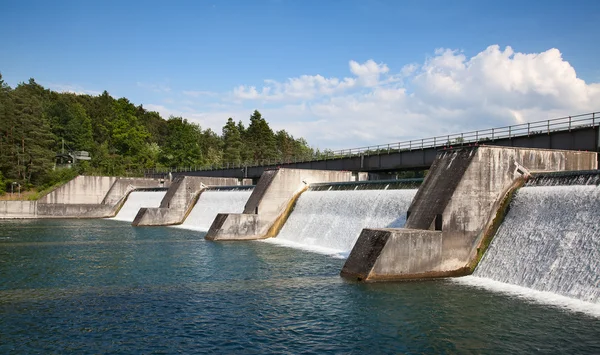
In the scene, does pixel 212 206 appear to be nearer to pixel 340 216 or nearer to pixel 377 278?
pixel 340 216

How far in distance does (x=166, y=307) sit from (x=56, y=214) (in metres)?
41.4

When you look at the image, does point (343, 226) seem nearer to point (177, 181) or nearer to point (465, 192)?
point (465, 192)

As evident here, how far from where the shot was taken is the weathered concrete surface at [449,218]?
1586 cm

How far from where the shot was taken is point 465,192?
1738 cm

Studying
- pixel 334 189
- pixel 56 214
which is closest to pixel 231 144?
pixel 56 214

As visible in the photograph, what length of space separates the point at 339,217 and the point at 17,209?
36.8 m

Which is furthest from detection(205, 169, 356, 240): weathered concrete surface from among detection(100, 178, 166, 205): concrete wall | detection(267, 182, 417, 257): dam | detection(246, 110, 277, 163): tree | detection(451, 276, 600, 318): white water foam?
detection(246, 110, 277, 163): tree

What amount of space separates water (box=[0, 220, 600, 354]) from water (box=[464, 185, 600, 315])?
1.22 metres

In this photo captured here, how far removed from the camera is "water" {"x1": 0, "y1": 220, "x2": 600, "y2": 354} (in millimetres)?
10172

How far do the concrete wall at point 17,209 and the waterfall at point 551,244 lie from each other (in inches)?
1784

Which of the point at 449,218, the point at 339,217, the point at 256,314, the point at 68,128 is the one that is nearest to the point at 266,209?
the point at 339,217

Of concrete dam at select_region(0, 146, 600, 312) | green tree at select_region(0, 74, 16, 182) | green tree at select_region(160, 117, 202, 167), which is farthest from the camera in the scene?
green tree at select_region(160, 117, 202, 167)

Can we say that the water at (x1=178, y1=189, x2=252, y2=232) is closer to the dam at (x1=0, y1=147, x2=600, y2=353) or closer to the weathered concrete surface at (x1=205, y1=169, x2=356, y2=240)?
the weathered concrete surface at (x1=205, y1=169, x2=356, y2=240)

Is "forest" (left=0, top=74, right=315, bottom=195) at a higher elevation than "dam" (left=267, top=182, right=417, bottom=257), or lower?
higher
